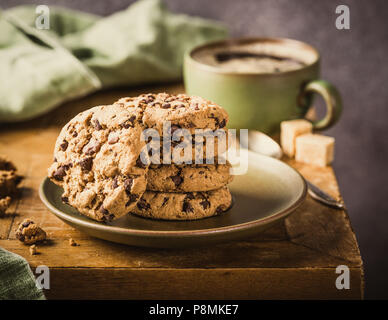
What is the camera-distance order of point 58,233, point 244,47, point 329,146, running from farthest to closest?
1. point 244,47
2. point 329,146
3. point 58,233

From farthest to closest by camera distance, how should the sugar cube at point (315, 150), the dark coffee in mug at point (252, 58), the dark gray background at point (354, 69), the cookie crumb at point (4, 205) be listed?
the dark gray background at point (354, 69), the dark coffee in mug at point (252, 58), the sugar cube at point (315, 150), the cookie crumb at point (4, 205)

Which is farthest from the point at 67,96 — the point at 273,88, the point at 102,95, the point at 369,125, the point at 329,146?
the point at 369,125

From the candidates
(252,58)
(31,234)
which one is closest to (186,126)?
(31,234)

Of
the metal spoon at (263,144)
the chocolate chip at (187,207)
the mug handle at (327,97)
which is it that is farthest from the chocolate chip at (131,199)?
the mug handle at (327,97)

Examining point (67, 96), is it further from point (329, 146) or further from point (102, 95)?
point (329, 146)

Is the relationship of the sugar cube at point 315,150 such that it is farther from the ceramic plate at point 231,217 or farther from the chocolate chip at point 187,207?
the chocolate chip at point 187,207

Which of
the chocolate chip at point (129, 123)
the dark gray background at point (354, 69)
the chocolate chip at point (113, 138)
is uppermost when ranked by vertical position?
the chocolate chip at point (129, 123)

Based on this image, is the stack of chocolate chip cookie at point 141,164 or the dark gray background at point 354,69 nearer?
the stack of chocolate chip cookie at point 141,164
